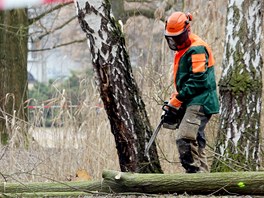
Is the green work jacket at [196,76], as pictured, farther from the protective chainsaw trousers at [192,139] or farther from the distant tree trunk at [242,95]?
the distant tree trunk at [242,95]

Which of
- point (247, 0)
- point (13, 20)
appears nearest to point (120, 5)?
point (13, 20)

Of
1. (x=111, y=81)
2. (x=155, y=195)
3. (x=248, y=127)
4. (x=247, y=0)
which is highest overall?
(x=247, y=0)

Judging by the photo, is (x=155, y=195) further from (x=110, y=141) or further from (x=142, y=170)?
(x=110, y=141)

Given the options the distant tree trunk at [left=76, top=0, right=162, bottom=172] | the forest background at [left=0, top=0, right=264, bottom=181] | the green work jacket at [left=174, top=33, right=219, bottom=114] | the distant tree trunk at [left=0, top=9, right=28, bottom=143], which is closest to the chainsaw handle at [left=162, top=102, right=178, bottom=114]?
the green work jacket at [left=174, top=33, right=219, bottom=114]

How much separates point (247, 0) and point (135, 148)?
1898 mm

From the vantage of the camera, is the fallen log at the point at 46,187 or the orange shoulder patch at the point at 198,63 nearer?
the fallen log at the point at 46,187

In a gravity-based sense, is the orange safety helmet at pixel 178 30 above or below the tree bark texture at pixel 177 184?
above

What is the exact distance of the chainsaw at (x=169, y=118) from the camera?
6.91 meters

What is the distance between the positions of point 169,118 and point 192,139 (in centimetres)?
30

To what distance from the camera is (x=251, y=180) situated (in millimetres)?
5797

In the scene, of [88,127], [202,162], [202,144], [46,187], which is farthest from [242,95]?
[88,127]

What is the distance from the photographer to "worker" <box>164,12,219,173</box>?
670 cm

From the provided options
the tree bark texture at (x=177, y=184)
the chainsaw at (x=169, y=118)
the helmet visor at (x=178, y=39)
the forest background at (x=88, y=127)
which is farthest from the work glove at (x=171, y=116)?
the forest background at (x=88, y=127)

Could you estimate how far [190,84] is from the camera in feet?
22.0
